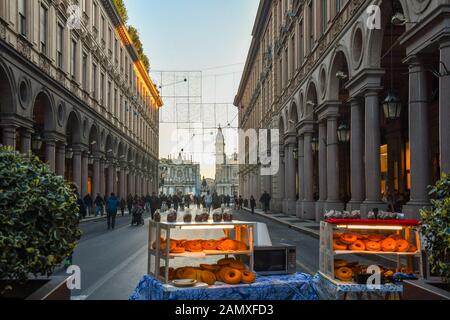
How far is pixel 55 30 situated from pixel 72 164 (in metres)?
10.7

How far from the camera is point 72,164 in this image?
37094mm

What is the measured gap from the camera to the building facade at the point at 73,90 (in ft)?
74.3

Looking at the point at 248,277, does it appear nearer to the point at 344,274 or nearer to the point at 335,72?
the point at 344,274

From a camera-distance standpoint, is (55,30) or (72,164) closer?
(55,30)

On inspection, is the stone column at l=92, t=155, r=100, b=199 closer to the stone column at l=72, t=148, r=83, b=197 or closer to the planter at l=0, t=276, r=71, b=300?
the stone column at l=72, t=148, r=83, b=197

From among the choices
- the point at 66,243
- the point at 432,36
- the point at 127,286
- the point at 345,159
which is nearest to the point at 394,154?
the point at 345,159

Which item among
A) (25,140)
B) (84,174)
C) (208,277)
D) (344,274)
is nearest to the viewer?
(208,277)

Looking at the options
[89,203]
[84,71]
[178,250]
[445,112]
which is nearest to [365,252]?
[178,250]

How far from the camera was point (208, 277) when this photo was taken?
6590 millimetres

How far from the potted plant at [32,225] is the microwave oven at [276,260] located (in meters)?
2.86

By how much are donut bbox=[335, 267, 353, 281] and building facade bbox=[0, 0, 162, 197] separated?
17.6 meters

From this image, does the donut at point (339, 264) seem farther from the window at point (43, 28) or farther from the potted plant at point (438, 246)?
the window at point (43, 28)

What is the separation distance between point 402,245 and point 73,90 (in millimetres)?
28624
